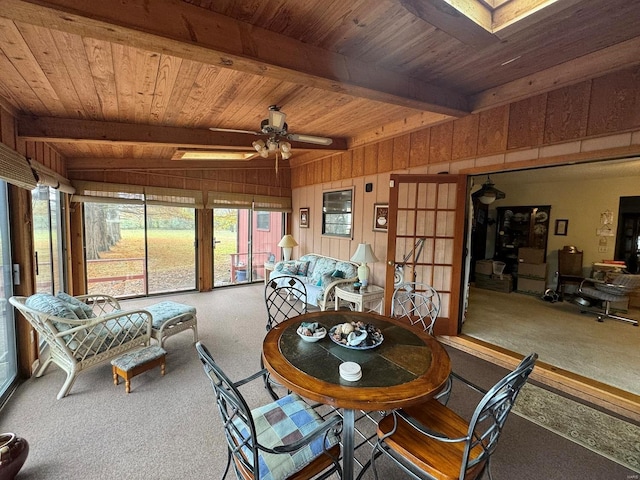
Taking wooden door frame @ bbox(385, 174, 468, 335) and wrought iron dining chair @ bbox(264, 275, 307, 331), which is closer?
wrought iron dining chair @ bbox(264, 275, 307, 331)

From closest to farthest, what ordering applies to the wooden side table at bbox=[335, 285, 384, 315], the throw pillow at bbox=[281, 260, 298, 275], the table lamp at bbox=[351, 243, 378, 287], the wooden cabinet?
the wooden side table at bbox=[335, 285, 384, 315]
the table lamp at bbox=[351, 243, 378, 287]
the throw pillow at bbox=[281, 260, 298, 275]
the wooden cabinet

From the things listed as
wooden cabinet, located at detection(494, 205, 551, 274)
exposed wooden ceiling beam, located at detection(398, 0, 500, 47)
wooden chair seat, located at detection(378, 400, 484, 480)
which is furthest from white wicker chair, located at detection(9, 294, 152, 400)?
wooden cabinet, located at detection(494, 205, 551, 274)

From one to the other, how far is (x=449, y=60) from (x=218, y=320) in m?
4.25

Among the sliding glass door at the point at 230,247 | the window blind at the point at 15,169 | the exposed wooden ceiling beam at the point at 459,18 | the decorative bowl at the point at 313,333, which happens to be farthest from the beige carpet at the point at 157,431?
the sliding glass door at the point at 230,247

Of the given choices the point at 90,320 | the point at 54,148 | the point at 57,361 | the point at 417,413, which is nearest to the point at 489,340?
the point at 417,413

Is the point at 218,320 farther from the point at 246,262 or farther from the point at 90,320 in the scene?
the point at 246,262

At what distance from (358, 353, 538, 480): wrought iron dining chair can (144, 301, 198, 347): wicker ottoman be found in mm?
2611

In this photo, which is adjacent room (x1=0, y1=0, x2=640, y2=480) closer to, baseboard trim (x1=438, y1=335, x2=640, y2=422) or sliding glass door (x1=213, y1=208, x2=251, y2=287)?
baseboard trim (x1=438, y1=335, x2=640, y2=422)

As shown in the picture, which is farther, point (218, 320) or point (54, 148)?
point (218, 320)

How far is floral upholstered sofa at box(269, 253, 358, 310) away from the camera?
4.16 meters

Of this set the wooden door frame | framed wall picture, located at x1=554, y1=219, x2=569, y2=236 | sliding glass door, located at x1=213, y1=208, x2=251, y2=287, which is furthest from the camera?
sliding glass door, located at x1=213, y1=208, x2=251, y2=287

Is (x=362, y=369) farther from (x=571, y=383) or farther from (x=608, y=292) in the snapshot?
(x=608, y=292)

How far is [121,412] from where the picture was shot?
2.15m

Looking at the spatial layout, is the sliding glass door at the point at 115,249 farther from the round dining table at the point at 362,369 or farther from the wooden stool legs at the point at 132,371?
the round dining table at the point at 362,369
